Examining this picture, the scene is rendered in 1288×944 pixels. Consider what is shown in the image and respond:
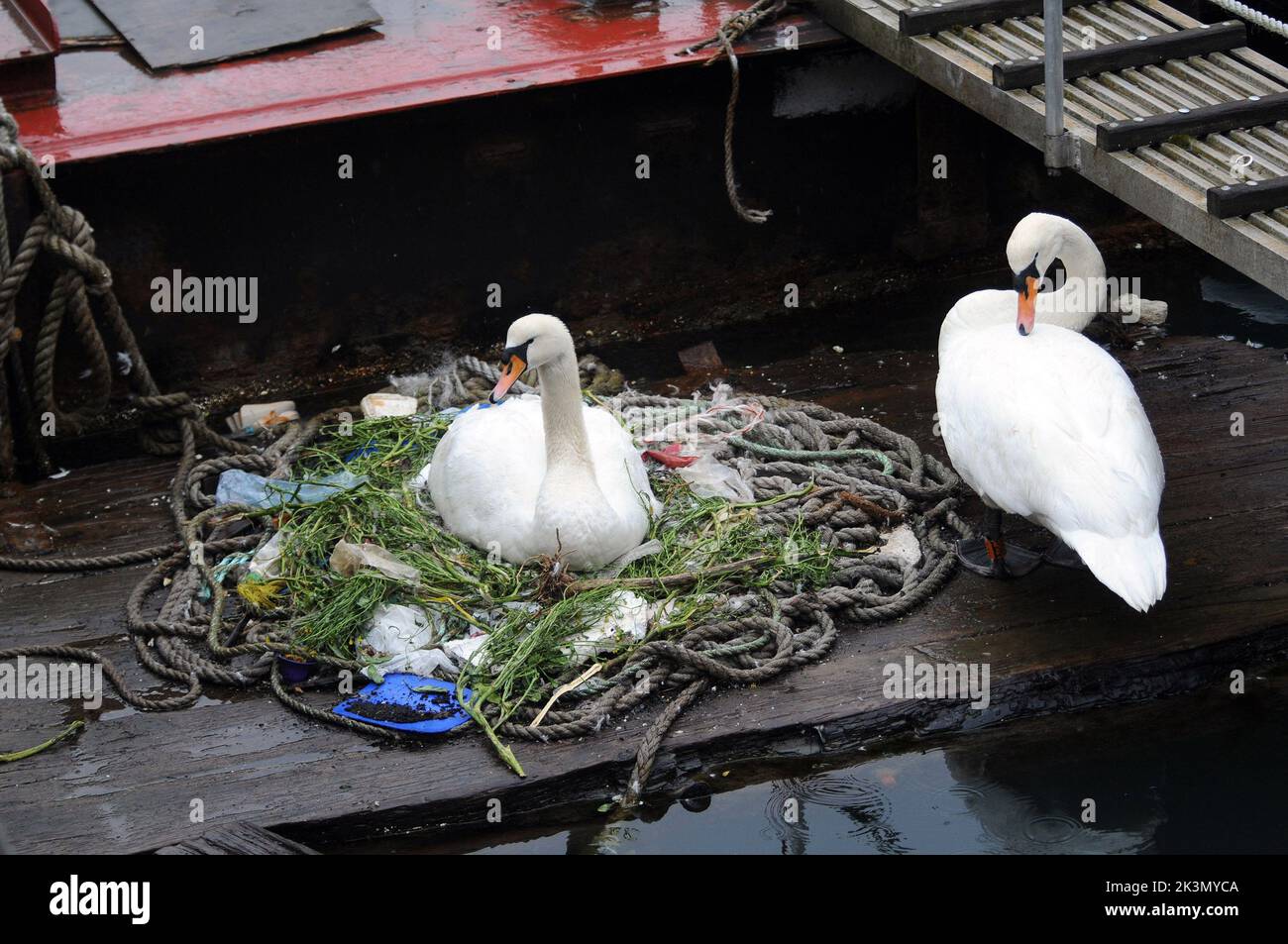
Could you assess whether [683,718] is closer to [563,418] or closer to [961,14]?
[563,418]

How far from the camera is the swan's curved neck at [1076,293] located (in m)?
5.97

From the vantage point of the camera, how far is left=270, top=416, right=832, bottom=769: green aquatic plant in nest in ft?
17.1

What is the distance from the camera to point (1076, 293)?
600 cm

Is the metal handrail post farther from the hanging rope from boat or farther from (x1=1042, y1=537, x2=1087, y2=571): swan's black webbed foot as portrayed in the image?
the hanging rope from boat

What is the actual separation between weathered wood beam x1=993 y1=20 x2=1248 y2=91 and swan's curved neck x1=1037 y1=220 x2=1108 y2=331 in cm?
A: 83

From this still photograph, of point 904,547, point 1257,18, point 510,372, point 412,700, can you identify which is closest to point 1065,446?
point 904,547

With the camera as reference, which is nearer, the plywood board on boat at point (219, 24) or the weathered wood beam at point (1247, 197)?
the weathered wood beam at point (1247, 197)

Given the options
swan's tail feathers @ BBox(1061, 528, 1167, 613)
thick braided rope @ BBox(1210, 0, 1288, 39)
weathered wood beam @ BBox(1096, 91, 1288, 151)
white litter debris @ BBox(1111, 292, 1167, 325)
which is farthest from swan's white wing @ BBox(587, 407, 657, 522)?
white litter debris @ BBox(1111, 292, 1167, 325)

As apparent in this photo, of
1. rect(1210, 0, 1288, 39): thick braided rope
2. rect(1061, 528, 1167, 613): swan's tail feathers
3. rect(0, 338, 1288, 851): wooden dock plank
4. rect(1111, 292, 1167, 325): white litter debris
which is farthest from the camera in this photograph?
rect(1111, 292, 1167, 325): white litter debris

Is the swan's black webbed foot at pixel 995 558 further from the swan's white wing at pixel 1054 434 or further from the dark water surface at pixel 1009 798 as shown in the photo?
the dark water surface at pixel 1009 798

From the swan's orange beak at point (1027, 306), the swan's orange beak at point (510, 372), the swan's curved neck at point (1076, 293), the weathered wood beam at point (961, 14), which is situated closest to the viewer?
the swan's orange beak at point (510, 372)

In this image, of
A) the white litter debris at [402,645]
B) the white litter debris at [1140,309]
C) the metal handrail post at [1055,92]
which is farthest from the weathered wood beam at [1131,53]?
the white litter debris at [402,645]

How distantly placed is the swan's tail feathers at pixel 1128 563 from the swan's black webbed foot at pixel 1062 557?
802mm

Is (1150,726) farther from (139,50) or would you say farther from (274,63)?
(139,50)
